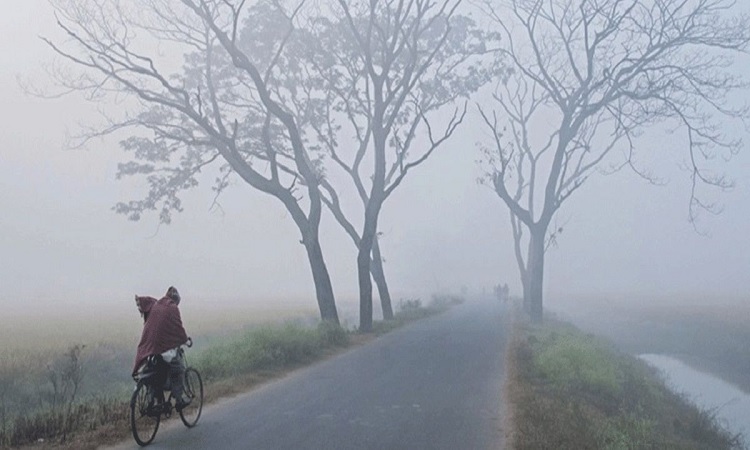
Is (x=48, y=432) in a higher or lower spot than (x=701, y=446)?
higher

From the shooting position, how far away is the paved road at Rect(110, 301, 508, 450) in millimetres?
9867


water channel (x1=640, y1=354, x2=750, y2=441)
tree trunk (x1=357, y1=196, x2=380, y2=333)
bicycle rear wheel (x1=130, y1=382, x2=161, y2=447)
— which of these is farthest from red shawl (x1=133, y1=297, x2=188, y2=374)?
tree trunk (x1=357, y1=196, x2=380, y2=333)

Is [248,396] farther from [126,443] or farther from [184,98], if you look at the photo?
[184,98]

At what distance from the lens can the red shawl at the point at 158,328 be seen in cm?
989

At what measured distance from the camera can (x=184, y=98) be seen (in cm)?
2319

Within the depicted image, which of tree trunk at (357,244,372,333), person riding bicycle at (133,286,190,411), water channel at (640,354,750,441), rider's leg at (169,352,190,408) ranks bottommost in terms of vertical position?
water channel at (640,354,750,441)

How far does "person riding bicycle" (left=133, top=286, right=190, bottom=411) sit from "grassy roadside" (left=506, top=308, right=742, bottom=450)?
4499 mm

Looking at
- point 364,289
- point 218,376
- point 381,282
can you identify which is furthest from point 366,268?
point 218,376

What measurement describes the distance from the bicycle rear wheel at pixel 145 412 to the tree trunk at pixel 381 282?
967 inches

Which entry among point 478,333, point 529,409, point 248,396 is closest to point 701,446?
point 529,409

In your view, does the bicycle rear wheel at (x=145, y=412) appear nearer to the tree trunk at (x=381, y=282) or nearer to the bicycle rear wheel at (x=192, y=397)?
the bicycle rear wheel at (x=192, y=397)

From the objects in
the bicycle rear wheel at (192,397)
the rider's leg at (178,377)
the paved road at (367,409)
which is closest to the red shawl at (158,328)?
the rider's leg at (178,377)

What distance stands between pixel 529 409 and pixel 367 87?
22092 mm

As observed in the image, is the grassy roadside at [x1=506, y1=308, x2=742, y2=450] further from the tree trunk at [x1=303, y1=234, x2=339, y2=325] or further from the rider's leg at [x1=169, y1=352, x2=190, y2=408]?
the tree trunk at [x1=303, y1=234, x2=339, y2=325]
